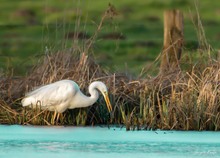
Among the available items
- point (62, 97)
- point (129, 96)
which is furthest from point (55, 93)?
point (129, 96)

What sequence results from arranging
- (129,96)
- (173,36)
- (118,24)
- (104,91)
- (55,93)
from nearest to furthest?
(104,91), (55,93), (129,96), (173,36), (118,24)

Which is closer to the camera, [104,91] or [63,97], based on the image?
[104,91]

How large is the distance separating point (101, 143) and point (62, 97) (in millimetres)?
2214

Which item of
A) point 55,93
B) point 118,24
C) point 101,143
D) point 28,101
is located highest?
point 118,24

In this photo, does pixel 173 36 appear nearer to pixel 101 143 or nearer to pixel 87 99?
pixel 87 99

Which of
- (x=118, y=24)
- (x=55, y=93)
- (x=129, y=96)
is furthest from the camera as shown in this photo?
(x=118, y=24)

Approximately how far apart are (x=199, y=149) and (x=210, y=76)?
266cm

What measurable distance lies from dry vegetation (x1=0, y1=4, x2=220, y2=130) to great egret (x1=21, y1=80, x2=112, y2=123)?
0.14 m

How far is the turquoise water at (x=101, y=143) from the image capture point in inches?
521

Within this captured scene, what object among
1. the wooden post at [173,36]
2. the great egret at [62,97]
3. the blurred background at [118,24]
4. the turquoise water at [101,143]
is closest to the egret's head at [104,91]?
the great egret at [62,97]

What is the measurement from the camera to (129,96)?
16.7 metres

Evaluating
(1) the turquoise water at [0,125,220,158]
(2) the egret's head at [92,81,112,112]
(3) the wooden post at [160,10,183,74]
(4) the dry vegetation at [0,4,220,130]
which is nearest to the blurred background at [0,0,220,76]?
(3) the wooden post at [160,10,183,74]

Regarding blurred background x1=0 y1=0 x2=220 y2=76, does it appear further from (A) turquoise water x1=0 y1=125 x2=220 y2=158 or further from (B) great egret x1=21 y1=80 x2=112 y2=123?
(A) turquoise water x1=0 y1=125 x2=220 y2=158

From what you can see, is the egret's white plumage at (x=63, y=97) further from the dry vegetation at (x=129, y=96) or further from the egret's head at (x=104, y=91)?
the dry vegetation at (x=129, y=96)
